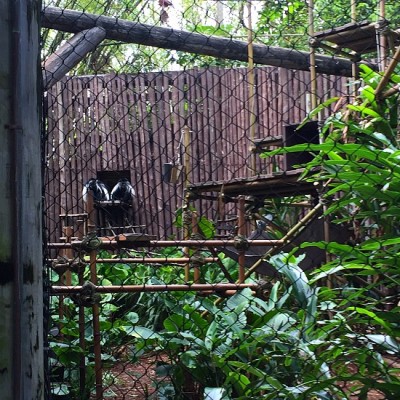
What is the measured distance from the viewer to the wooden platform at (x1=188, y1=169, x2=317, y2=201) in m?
3.50

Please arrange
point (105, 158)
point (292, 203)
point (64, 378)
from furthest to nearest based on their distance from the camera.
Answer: point (105, 158) → point (292, 203) → point (64, 378)

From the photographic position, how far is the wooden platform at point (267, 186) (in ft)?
11.5

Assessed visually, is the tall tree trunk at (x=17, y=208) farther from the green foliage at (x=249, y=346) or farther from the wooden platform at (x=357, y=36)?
the wooden platform at (x=357, y=36)

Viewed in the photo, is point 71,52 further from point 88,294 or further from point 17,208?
point 17,208

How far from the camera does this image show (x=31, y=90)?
4.68 ft

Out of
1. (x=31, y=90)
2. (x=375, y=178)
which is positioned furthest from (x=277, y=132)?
(x=31, y=90)

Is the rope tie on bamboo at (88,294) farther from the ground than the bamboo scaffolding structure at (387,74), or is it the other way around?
the bamboo scaffolding structure at (387,74)

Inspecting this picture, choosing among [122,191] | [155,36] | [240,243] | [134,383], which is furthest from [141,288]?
[122,191]

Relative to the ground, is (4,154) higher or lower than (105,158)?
lower

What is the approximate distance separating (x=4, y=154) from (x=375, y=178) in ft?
4.87

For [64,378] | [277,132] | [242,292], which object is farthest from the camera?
[277,132]

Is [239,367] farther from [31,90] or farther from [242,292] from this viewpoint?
[31,90]

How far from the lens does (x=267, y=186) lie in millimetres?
3658

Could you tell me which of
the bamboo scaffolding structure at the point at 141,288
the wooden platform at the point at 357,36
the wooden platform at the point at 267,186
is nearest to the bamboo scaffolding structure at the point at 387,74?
the wooden platform at the point at 357,36
